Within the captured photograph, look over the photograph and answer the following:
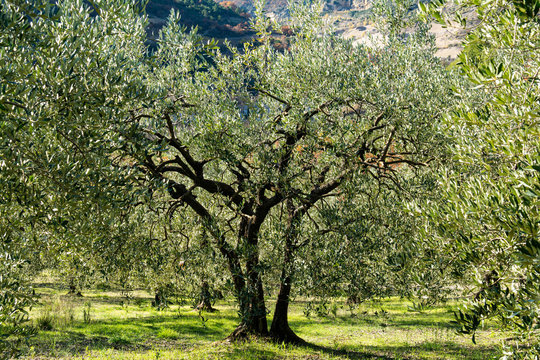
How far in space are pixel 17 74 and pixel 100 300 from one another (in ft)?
96.5

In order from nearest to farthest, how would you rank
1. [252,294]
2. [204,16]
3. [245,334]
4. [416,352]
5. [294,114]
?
1. [294,114]
2. [252,294]
3. [245,334]
4. [416,352]
5. [204,16]

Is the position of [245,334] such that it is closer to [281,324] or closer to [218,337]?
[281,324]

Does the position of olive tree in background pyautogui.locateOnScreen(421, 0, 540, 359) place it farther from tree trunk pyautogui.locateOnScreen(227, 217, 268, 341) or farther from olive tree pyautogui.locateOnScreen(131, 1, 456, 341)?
tree trunk pyautogui.locateOnScreen(227, 217, 268, 341)

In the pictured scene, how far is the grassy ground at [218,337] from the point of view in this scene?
1450 cm

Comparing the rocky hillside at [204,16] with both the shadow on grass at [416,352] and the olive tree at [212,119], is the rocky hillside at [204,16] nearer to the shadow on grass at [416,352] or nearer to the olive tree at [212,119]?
the olive tree at [212,119]

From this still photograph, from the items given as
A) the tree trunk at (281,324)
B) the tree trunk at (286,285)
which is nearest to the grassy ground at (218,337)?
the tree trunk at (281,324)

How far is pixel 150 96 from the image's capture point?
284 inches

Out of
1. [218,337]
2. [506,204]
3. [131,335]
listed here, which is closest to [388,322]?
[218,337]

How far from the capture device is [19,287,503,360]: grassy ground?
14.5 meters

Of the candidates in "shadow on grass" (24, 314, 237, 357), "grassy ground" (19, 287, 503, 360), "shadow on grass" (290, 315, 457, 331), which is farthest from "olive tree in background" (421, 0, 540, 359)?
"shadow on grass" (290, 315, 457, 331)

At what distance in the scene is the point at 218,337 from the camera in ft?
62.6

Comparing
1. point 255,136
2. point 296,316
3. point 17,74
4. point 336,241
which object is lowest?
point 296,316

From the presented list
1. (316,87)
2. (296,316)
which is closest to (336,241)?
(316,87)

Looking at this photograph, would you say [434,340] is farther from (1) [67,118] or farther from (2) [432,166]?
(1) [67,118]
